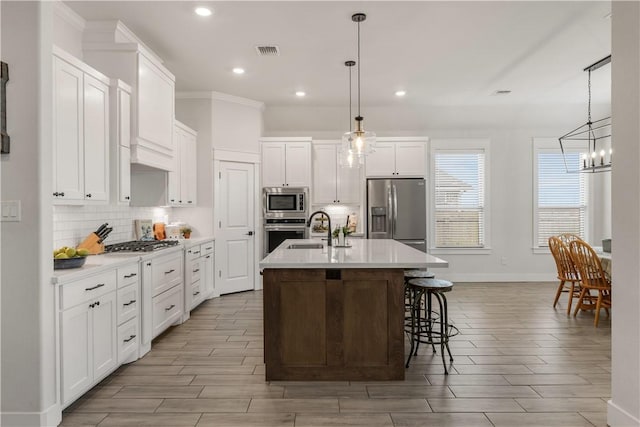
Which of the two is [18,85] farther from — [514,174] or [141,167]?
[514,174]

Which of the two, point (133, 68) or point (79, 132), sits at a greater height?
point (133, 68)

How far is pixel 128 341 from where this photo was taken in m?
3.27

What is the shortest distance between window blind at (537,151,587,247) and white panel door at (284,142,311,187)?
13.4ft

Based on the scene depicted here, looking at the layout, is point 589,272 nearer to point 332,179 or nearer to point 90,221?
point 332,179

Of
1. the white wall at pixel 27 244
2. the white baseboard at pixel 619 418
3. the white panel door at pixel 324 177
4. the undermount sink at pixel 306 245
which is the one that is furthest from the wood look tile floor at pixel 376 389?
the white panel door at pixel 324 177

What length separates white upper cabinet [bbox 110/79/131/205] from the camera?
138 inches

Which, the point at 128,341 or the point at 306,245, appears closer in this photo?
the point at 128,341

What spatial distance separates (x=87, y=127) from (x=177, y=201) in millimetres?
2034

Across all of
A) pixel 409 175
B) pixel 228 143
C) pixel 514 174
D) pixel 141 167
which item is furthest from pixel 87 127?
pixel 514 174

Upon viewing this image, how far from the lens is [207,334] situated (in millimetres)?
4156

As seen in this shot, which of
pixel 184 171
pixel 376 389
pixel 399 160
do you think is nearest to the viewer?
pixel 376 389

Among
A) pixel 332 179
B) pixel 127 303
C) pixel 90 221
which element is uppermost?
pixel 332 179

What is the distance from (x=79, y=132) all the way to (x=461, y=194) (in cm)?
599

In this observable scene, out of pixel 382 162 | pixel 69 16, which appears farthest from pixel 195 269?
pixel 382 162
